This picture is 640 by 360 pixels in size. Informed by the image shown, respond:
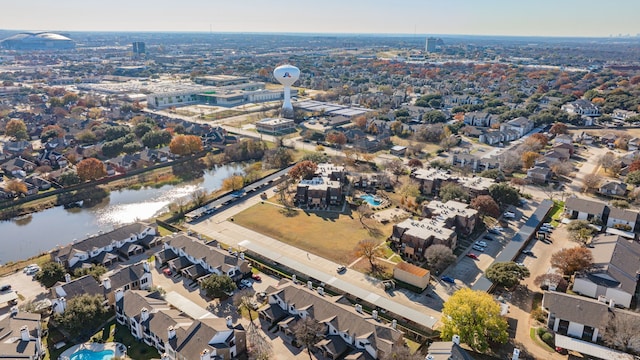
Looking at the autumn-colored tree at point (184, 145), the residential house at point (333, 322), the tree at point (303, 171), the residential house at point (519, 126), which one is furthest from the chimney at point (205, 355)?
the residential house at point (519, 126)

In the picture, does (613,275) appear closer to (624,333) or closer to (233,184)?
(624,333)

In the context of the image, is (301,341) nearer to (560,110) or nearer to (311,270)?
(311,270)

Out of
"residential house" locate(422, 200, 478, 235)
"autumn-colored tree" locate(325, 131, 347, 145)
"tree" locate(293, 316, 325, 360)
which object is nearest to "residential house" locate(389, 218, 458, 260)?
"residential house" locate(422, 200, 478, 235)

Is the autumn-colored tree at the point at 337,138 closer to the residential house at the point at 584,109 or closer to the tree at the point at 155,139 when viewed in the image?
the tree at the point at 155,139

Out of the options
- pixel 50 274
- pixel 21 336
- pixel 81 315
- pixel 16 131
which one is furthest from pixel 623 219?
pixel 16 131

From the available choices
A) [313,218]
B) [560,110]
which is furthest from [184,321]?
[560,110]

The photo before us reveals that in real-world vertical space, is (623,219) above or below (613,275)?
above

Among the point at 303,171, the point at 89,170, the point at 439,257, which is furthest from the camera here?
the point at 89,170
